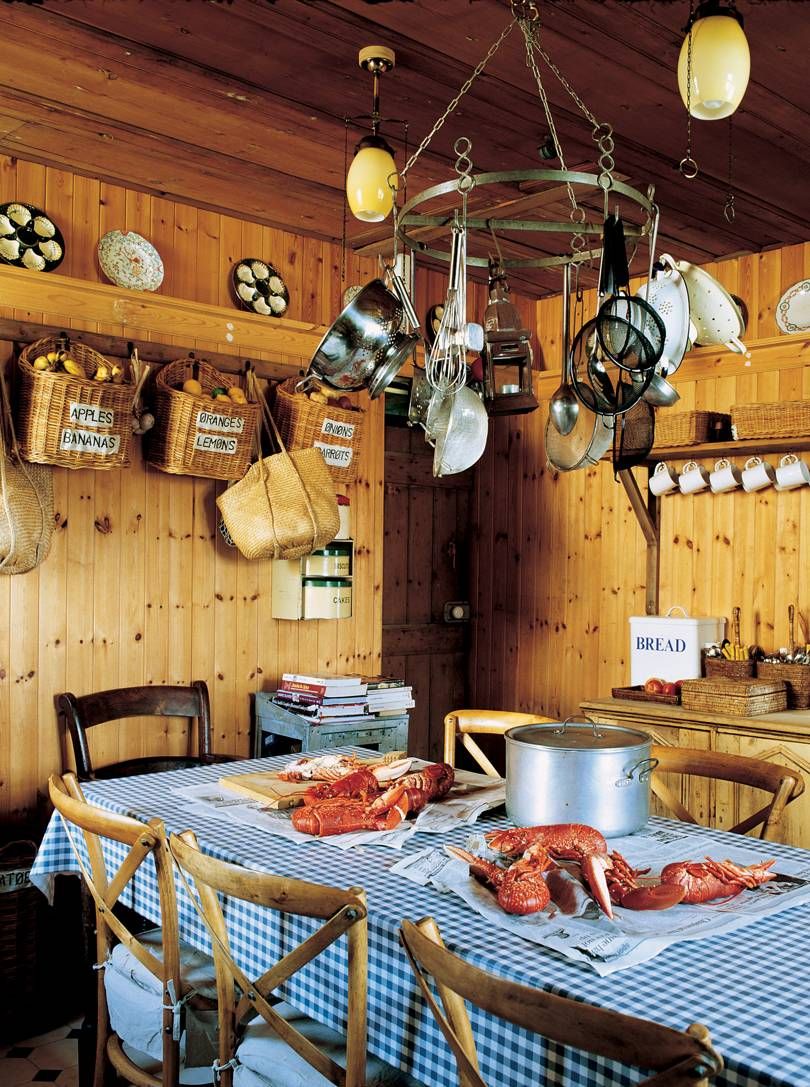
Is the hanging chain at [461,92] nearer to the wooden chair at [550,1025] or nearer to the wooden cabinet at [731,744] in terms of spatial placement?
the wooden chair at [550,1025]

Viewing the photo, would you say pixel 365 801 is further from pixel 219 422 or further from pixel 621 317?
pixel 219 422

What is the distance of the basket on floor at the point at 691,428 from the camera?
403 cm

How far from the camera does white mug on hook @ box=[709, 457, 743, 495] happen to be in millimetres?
4131

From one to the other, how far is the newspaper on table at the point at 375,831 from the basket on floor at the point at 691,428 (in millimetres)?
2009

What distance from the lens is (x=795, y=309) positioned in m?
4.09

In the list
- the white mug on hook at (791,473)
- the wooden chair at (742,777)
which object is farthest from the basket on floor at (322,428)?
the wooden chair at (742,777)

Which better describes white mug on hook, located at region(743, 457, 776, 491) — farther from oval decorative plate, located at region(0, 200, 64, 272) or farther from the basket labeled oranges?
oval decorative plate, located at region(0, 200, 64, 272)

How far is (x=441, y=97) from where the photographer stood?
2.94m

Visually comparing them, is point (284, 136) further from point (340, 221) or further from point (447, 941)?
point (447, 941)

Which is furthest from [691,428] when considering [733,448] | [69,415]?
[69,415]

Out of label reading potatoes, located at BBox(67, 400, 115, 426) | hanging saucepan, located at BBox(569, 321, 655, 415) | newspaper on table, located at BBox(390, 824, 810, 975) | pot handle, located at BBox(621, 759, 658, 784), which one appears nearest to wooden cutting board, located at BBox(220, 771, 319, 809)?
newspaper on table, located at BBox(390, 824, 810, 975)

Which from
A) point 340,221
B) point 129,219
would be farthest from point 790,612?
point 129,219

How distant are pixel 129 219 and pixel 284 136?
30.0 inches

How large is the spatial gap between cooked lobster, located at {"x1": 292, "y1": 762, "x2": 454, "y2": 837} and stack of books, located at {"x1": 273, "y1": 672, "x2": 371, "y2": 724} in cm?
131
